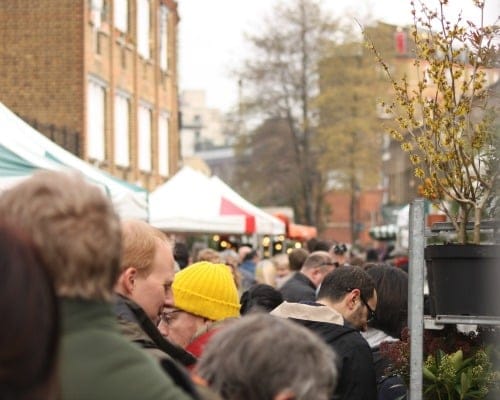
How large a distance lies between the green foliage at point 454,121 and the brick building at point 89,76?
62.3ft

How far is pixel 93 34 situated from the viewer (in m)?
31.5

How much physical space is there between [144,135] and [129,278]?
35.3 metres

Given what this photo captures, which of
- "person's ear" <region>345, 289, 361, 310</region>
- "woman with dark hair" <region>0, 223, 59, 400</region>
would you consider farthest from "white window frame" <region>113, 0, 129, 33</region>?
"woman with dark hair" <region>0, 223, 59, 400</region>

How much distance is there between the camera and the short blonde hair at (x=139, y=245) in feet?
15.1

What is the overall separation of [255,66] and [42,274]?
6160 cm

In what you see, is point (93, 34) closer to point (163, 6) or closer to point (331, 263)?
point (163, 6)

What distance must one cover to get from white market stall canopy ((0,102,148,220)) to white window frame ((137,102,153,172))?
25.7 metres

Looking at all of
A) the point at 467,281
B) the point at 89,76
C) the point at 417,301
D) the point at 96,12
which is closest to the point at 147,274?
the point at 417,301

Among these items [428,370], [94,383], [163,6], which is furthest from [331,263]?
[163,6]

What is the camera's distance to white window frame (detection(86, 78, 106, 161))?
1236 inches

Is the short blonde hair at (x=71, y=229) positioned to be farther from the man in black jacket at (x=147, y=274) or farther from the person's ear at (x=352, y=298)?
the person's ear at (x=352, y=298)

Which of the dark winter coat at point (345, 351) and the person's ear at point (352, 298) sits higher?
the person's ear at point (352, 298)

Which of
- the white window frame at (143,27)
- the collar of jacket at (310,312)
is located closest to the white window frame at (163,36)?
the white window frame at (143,27)

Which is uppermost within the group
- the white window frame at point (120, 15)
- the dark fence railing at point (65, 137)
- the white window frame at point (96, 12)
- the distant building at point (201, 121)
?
the distant building at point (201, 121)
